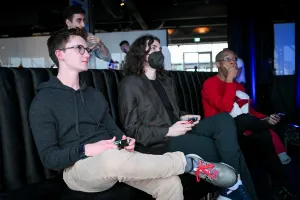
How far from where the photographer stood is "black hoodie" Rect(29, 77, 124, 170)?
4.91 feet

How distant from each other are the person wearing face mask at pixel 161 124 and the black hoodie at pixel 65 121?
0.24 m

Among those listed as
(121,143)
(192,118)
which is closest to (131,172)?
(121,143)

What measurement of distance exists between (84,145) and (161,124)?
84cm

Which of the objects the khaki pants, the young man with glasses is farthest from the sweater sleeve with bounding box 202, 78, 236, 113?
the khaki pants

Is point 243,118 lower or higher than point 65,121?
lower

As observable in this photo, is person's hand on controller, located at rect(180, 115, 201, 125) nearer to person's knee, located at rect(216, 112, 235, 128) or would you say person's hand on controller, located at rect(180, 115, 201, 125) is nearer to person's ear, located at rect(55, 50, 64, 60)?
person's knee, located at rect(216, 112, 235, 128)

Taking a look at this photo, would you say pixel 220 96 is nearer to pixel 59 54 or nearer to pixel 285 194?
pixel 285 194

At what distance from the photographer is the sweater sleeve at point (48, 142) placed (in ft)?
4.81

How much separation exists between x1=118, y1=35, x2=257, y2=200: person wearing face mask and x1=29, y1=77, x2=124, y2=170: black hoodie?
243mm

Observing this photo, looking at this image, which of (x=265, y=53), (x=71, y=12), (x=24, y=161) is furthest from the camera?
(x=265, y=53)

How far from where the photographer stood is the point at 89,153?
1462 mm

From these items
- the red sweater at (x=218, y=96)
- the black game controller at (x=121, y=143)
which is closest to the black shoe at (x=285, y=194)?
the red sweater at (x=218, y=96)

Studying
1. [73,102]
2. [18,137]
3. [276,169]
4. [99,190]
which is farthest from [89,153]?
[276,169]

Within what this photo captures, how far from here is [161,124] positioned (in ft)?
7.29
